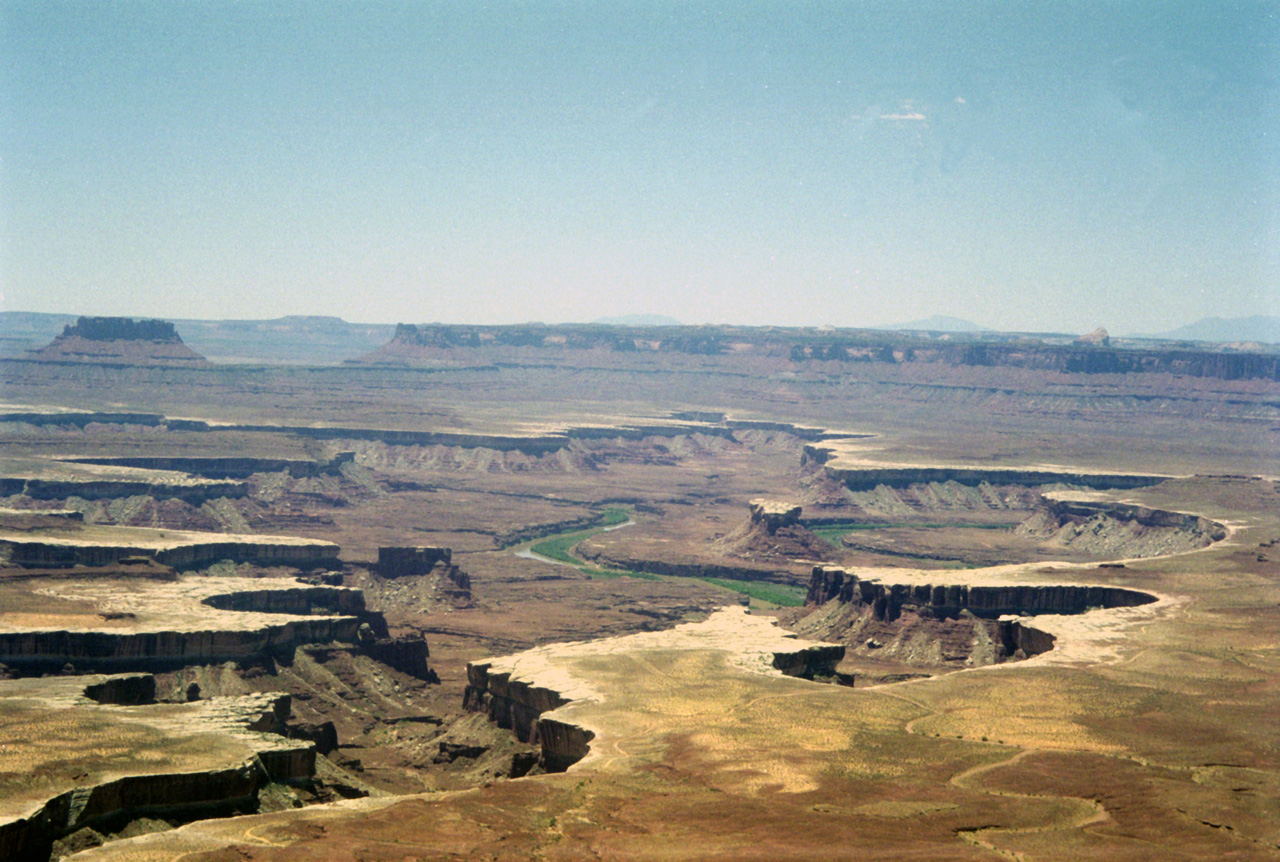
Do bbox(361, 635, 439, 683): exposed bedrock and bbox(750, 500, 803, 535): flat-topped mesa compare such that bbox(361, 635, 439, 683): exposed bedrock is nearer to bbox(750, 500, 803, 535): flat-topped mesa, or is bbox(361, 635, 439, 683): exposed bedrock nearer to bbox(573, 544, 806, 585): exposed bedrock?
bbox(573, 544, 806, 585): exposed bedrock

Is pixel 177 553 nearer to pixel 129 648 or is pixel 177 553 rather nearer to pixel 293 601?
pixel 293 601

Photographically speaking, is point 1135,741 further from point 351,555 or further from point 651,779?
point 351,555

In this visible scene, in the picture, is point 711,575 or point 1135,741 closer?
point 1135,741

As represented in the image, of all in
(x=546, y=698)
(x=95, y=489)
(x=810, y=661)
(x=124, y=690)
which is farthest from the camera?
(x=95, y=489)

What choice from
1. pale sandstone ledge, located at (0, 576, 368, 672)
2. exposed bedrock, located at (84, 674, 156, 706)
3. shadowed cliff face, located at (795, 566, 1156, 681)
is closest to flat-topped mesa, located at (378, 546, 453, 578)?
pale sandstone ledge, located at (0, 576, 368, 672)

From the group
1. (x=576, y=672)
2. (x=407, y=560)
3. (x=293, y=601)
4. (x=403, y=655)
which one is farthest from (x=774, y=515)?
(x=576, y=672)

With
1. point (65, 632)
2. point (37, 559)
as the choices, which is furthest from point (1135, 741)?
point (37, 559)

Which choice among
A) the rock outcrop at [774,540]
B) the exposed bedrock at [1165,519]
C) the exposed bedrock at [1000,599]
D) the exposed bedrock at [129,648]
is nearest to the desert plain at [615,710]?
the exposed bedrock at [129,648]
